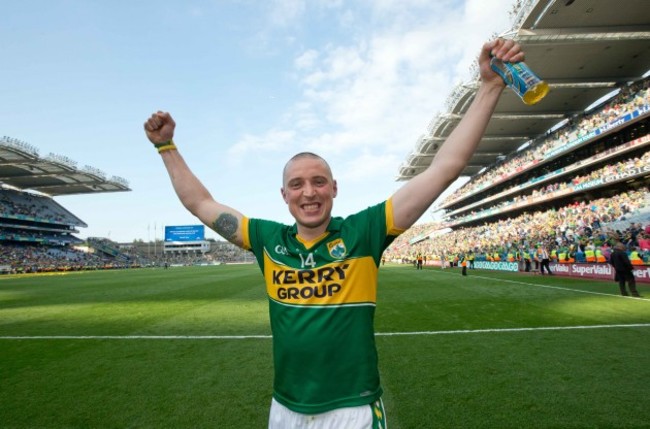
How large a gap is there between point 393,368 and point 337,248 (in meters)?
3.96

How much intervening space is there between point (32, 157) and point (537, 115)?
53.9m

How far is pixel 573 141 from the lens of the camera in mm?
36844

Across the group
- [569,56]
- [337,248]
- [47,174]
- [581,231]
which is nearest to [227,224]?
[337,248]

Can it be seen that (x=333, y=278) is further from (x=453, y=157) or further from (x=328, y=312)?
(x=453, y=157)

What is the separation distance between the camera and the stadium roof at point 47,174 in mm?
42159

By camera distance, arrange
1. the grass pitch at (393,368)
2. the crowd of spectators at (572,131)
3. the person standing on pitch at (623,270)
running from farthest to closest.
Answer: the crowd of spectators at (572,131) → the person standing on pitch at (623,270) → the grass pitch at (393,368)

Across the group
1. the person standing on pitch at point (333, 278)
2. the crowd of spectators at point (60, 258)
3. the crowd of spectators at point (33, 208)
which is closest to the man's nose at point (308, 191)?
the person standing on pitch at point (333, 278)

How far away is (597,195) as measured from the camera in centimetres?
3659

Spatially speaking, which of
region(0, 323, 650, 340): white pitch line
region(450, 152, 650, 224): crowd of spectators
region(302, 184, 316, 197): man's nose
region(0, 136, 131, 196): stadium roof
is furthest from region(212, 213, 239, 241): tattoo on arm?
region(0, 136, 131, 196): stadium roof

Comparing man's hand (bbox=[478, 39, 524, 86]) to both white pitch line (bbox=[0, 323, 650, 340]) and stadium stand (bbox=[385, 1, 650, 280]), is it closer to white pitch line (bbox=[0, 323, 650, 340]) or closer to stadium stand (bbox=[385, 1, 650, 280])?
white pitch line (bbox=[0, 323, 650, 340])

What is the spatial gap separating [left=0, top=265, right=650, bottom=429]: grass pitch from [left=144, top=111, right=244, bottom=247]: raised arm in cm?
242

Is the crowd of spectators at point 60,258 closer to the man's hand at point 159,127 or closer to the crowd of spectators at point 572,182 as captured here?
the crowd of spectators at point 572,182

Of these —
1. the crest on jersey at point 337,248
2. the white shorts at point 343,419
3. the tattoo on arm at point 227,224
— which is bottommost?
the white shorts at point 343,419

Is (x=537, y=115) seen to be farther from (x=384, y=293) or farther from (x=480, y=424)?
(x=480, y=424)
